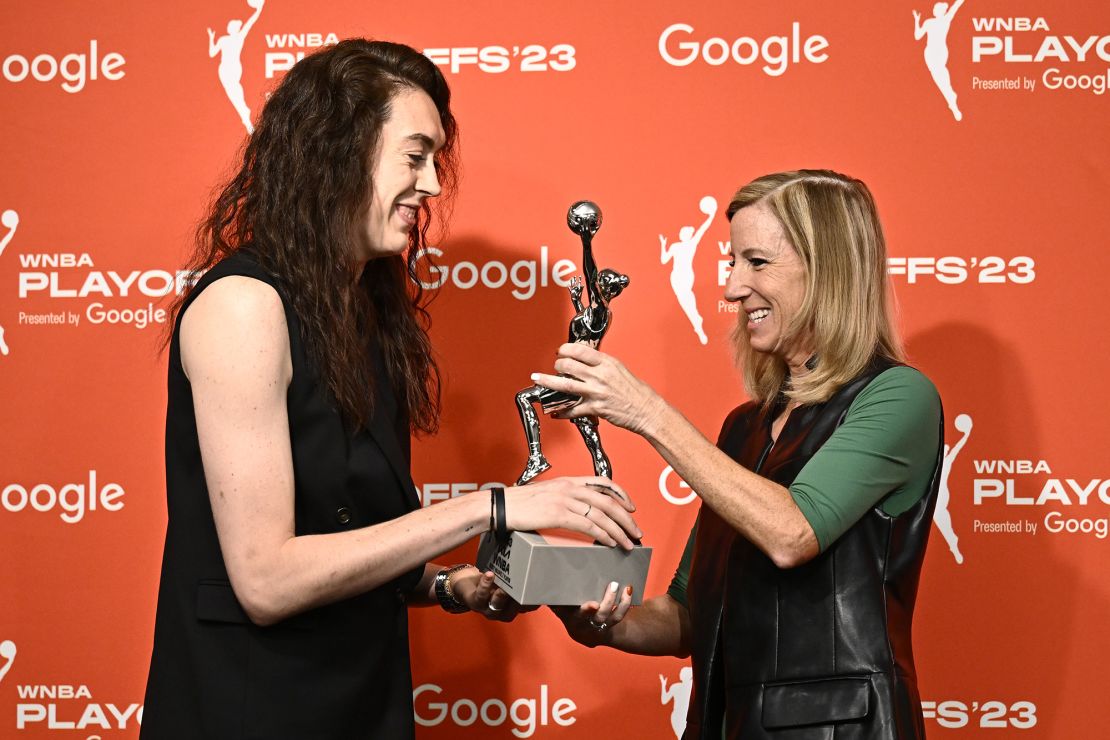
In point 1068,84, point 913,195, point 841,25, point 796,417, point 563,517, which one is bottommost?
point 563,517

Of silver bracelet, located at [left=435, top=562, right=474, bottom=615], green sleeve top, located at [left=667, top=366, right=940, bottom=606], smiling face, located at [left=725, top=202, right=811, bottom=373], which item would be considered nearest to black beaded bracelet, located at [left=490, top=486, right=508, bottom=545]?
silver bracelet, located at [left=435, top=562, right=474, bottom=615]

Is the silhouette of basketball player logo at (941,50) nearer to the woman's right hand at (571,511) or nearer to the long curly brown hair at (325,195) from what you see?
the long curly brown hair at (325,195)

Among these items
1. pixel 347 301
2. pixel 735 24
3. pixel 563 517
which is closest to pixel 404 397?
pixel 347 301

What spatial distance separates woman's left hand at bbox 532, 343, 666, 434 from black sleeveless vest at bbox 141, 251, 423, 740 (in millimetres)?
320

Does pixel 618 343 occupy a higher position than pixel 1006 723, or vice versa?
pixel 618 343

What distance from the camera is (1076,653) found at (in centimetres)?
251

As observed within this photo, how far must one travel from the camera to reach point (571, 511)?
1.67 meters

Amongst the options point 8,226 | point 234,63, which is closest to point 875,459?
point 234,63

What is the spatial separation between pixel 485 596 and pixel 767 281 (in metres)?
0.73

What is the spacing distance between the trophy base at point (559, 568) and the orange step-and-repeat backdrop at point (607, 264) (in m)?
0.86

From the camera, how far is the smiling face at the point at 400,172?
5.85 feet

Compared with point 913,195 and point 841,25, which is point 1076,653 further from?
point 841,25

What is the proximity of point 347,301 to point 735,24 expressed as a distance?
1.37 metres

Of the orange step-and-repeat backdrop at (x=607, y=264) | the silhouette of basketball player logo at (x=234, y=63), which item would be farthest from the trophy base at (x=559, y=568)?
the silhouette of basketball player logo at (x=234, y=63)
